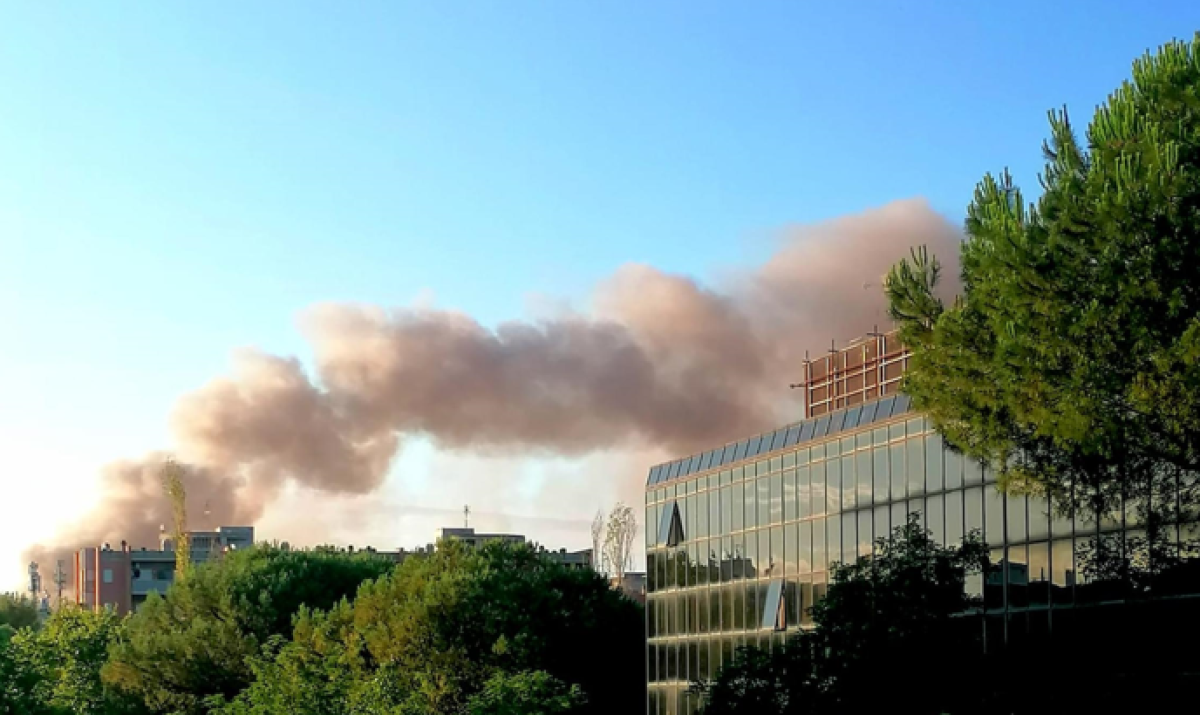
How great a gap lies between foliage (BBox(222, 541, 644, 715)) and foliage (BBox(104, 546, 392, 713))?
4790mm

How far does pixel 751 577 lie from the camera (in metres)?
62.8

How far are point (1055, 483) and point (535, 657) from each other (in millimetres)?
49108

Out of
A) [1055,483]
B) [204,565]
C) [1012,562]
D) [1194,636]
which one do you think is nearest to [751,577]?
[1012,562]

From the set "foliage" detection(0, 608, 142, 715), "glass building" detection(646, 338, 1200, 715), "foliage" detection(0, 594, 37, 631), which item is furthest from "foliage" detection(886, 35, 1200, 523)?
"foliage" detection(0, 594, 37, 631)

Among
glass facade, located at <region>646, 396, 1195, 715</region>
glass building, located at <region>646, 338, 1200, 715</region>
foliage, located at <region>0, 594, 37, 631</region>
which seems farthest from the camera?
foliage, located at <region>0, 594, 37, 631</region>

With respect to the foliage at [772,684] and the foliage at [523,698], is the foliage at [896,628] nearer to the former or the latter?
the foliage at [772,684]

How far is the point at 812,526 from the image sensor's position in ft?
193

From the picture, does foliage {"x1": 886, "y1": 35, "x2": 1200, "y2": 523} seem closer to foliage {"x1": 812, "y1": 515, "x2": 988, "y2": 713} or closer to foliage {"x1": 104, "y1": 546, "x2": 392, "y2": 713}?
foliage {"x1": 812, "y1": 515, "x2": 988, "y2": 713}

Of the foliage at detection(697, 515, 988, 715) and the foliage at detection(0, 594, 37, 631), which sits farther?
the foliage at detection(0, 594, 37, 631)

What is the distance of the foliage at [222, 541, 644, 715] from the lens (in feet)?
243

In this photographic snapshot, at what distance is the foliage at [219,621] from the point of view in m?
94.1

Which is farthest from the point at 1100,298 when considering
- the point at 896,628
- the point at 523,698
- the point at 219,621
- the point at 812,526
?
the point at 219,621

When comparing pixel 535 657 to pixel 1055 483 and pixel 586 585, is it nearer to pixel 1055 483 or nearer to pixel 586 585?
pixel 586 585

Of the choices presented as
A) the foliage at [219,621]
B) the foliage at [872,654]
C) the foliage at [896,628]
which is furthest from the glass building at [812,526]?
the foliage at [219,621]
